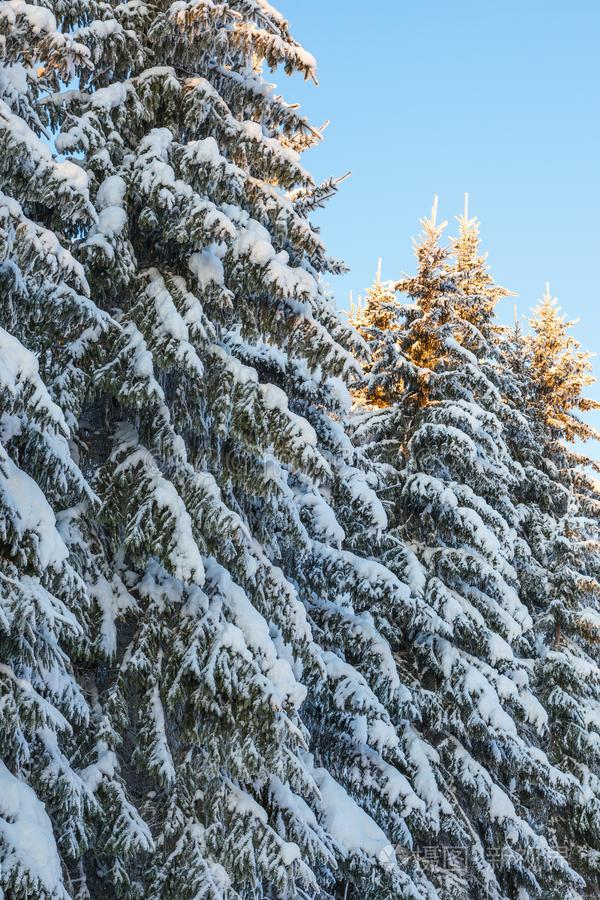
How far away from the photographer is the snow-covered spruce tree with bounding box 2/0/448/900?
22.9 feet

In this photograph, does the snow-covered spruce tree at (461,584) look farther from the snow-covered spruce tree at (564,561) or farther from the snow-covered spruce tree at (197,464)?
the snow-covered spruce tree at (197,464)

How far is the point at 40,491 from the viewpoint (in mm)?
5859

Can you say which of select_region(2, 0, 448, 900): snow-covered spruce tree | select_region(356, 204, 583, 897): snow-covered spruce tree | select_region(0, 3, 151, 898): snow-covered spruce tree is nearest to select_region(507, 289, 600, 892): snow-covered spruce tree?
select_region(356, 204, 583, 897): snow-covered spruce tree

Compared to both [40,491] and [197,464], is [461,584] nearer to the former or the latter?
[197,464]

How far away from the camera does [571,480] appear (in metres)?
20.3

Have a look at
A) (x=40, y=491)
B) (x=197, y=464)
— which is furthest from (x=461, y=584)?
(x=40, y=491)

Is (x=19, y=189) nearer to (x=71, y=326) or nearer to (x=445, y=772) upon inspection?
(x=71, y=326)

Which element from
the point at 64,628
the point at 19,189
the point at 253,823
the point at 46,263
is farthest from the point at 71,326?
the point at 253,823

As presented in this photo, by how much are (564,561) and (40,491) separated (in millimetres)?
14807

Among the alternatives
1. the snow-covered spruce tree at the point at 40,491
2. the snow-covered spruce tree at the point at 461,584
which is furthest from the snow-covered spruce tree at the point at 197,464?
the snow-covered spruce tree at the point at 461,584

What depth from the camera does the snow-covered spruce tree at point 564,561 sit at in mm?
16484

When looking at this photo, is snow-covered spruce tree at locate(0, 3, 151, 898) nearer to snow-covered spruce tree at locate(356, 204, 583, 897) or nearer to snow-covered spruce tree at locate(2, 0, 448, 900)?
snow-covered spruce tree at locate(2, 0, 448, 900)

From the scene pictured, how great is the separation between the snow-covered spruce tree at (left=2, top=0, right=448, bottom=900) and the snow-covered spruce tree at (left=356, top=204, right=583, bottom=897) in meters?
2.36

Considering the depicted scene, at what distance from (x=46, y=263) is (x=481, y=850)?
34.4 feet
